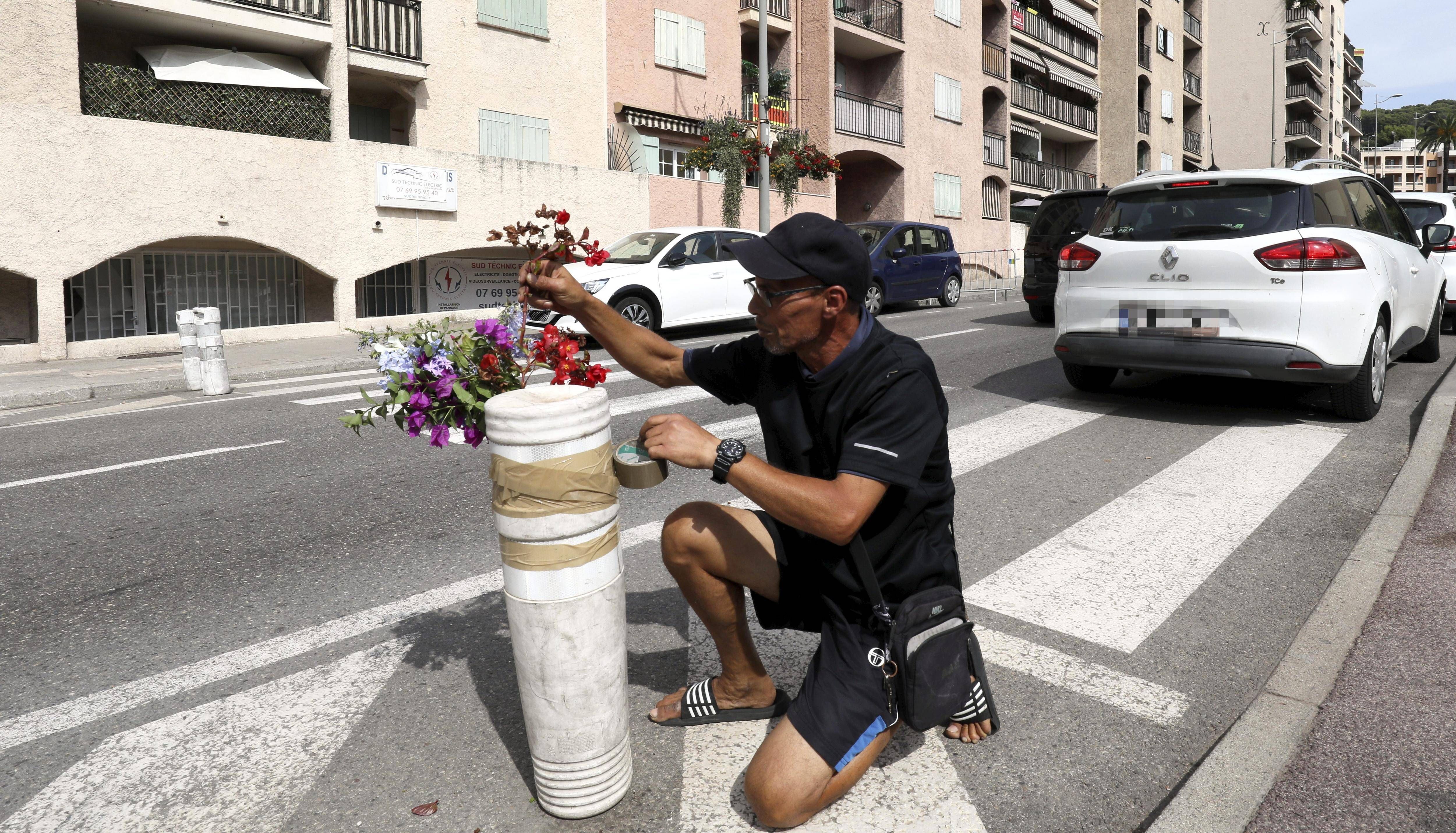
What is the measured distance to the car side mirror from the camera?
8727mm

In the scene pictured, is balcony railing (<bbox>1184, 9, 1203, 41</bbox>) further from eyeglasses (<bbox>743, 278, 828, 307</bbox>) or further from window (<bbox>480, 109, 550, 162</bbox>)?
eyeglasses (<bbox>743, 278, 828, 307</bbox>)

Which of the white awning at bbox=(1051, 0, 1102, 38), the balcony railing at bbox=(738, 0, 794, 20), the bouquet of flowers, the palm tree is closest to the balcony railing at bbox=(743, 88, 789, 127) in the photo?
the balcony railing at bbox=(738, 0, 794, 20)

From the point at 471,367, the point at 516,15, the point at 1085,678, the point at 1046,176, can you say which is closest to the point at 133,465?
the point at 471,367

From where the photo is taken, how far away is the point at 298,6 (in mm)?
16609

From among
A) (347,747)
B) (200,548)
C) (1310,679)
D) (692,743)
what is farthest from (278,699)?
(1310,679)

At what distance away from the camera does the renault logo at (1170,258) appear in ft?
22.9

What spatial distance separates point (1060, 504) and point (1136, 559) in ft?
3.00

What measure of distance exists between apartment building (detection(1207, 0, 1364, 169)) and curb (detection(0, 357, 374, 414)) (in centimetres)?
6094

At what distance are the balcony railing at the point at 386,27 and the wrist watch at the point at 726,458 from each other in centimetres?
1765

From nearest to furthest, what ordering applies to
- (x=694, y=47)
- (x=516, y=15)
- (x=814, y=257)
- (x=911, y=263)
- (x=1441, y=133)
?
(x=814, y=257), (x=911, y=263), (x=516, y=15), (x=694, y=47), (x=1441, y=133)

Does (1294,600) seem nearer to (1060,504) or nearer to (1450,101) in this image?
(1060,504)

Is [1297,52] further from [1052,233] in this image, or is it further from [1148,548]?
[1148,548]

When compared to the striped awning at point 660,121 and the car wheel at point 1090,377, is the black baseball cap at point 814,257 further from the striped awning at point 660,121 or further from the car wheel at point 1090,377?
the striped awning at point 660,121

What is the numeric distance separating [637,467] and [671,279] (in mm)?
11556
